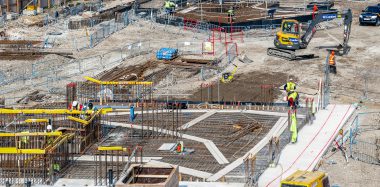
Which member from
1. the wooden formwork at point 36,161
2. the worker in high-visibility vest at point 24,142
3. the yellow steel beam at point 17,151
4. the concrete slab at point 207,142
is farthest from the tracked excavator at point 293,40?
the yellow steel beam at point 17,151

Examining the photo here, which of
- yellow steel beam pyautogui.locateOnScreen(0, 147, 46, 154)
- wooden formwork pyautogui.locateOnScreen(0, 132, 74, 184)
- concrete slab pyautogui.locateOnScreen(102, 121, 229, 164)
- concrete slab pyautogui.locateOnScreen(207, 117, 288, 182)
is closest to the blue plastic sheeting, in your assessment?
concrete slab pyautogui.locateOnScreen(102, 121, 229, 164)

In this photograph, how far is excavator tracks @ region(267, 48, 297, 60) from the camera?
68438mm

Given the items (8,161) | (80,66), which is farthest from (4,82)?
(8,161)

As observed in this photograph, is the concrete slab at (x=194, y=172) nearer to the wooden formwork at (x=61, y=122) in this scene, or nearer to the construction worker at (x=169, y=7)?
the wooden formwork at (x=61, y=122)

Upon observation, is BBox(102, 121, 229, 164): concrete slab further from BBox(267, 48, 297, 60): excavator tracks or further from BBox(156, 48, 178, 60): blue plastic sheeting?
BBox(267, 48, 297, 60): excavator tracks

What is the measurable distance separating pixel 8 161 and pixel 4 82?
2279 centimetres

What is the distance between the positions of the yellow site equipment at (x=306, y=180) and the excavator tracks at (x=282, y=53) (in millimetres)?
30527

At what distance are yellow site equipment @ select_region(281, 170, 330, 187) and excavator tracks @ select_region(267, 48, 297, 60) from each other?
3053 cm

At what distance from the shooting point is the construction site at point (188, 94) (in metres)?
40.9

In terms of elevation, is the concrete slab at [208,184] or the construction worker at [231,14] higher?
the construction worker at [231,14]

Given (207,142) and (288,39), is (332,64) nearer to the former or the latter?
(288,39)

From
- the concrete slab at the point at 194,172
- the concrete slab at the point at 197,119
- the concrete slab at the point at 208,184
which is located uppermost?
the concrete slab at the point at 197,119

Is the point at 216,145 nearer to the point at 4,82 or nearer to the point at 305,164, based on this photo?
the point at 305,164

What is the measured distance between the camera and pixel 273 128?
47094 mm
